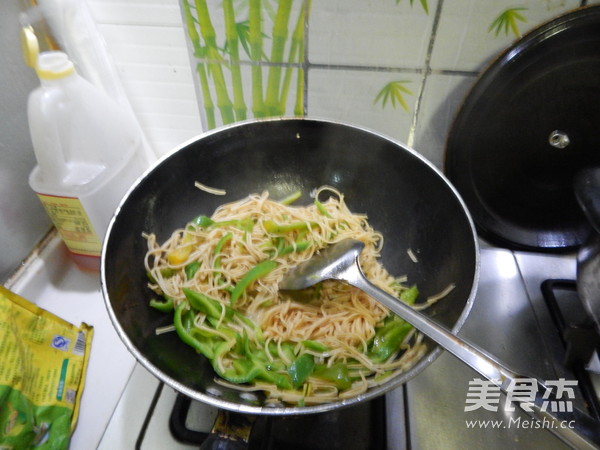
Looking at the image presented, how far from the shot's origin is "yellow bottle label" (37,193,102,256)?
94 cm

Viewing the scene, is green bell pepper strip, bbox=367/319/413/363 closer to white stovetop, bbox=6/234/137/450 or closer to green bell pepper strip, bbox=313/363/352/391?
green bell pepper strip, bbox=313/363/352/391

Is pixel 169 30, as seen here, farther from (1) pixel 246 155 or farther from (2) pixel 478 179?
(2) pixel 478 179

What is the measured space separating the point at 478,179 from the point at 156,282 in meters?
0.82

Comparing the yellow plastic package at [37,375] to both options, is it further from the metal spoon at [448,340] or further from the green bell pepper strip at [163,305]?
the metal spoon at [448,340]

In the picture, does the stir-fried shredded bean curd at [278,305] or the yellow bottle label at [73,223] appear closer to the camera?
the stir-fried shredded bean curd at [278,305]

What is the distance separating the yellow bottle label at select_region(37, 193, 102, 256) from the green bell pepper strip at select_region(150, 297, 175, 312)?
30 cm

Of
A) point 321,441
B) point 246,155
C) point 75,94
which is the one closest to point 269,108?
point 246,155

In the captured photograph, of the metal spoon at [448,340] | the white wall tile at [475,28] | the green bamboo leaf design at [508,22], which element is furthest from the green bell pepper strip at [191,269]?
the green bamboo leaf design at [508,22]

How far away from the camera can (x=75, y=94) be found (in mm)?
939

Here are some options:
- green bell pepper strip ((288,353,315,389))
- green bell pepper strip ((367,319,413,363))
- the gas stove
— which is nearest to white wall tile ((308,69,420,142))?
the gas stove

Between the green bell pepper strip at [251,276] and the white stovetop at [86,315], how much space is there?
0.30 m

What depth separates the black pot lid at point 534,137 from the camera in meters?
0.88

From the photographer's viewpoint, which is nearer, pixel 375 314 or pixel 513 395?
pixel 513 395

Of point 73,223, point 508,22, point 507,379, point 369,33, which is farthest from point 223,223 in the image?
point 508,22
